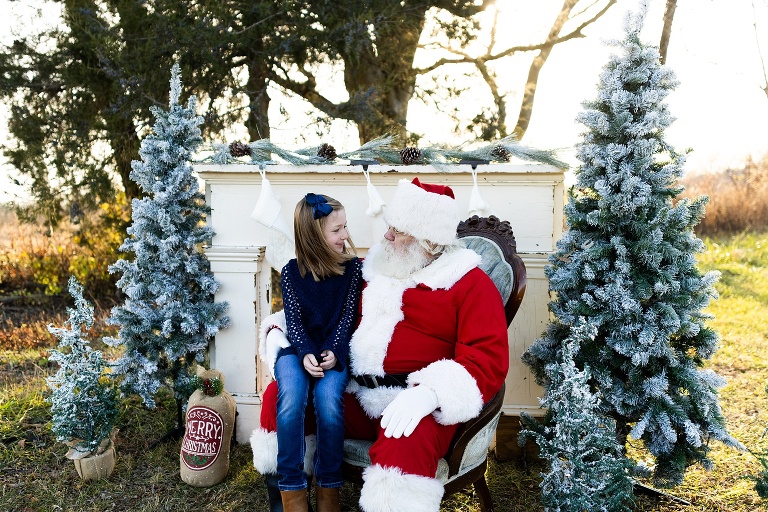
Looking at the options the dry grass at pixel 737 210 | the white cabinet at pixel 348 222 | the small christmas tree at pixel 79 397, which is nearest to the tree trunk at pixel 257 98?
the white cabinet at pixel 348 222

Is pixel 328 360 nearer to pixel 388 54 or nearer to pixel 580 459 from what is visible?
pixel 580 459

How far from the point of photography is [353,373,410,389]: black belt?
2738 millimetres

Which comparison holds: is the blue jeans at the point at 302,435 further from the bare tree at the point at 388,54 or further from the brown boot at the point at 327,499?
the bare tree at the point at 388,54

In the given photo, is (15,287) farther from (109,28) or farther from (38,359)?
(109,28)

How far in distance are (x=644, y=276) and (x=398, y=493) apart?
1.46 meters

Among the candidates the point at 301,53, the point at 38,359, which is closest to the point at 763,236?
the point at 301,53

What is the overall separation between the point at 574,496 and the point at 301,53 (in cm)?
490

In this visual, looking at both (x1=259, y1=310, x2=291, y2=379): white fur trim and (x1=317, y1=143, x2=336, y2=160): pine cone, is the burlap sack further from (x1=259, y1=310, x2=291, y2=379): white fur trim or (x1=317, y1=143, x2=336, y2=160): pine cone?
(x1=317, y1=143, x2=336, y2=160): pine cone

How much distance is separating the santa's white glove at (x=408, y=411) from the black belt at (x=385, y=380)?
Result: 0.28 m

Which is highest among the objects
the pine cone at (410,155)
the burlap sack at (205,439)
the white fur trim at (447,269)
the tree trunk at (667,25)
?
the tree trunk at (667,25)

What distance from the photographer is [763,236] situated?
9.67 metres

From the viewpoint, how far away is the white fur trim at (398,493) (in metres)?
2.27

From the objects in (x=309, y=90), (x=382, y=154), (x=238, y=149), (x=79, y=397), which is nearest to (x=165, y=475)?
(x=79, y=397)

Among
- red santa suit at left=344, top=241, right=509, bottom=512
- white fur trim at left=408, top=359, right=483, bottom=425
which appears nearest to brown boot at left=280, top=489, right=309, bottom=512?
red santa suit at left=344, top=241, right=509, bottom=512
